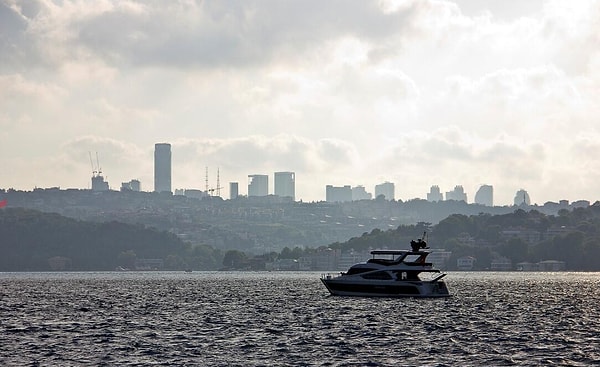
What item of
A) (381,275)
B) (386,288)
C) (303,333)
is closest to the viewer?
(303,333)

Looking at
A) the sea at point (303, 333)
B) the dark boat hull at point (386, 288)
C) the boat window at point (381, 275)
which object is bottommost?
the sea at point (303, 333)

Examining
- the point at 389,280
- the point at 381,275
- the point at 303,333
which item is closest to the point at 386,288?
the point at 389,280

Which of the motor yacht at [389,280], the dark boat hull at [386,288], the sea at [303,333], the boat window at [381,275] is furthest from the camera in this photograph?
the dark boat hull at [386,288]

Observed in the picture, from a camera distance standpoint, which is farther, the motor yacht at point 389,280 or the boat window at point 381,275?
the motor yacht at point 389,280

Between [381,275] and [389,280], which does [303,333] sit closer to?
[381,275]

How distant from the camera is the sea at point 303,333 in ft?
286

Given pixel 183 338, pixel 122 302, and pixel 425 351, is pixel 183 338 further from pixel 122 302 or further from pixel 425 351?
pixel 122 302

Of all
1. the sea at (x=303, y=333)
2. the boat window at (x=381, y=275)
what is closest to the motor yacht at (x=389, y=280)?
the boat window at (x=381, y=275)

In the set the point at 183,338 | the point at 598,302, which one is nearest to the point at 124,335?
the point at 183,338

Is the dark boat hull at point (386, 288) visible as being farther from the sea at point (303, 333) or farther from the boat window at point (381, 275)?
the sea at point (303, 333)

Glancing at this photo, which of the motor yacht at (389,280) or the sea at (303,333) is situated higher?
the motor yacht at (389,280)

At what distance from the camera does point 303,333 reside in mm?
108625

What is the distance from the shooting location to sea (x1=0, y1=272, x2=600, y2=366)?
87188 millimetres

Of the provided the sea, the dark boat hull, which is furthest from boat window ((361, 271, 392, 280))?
the sea
